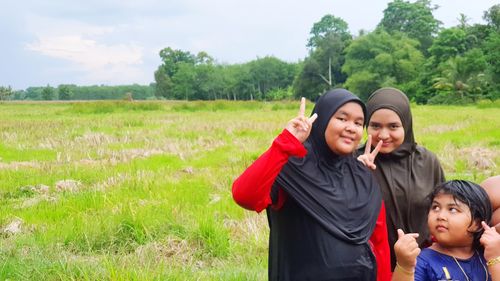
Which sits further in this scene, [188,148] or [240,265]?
[188,148]

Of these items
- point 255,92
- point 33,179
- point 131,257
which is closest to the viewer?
point 131,257

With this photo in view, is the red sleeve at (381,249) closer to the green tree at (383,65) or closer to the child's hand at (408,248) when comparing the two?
the child's hand at (408,248)

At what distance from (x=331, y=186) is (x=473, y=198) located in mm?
720

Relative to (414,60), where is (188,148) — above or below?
below

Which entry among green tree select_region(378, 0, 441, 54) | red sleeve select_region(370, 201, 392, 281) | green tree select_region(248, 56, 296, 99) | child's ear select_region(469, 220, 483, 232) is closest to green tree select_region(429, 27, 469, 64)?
green tree select_region(378, 0, 441, 54)

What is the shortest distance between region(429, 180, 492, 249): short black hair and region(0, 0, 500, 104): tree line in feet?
92.8

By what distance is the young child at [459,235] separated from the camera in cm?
229

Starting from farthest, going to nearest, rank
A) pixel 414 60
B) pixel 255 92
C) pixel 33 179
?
pixel 255 92 → pixel 414 60 → pixel 33 179

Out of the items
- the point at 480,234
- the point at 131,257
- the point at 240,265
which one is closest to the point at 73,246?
the point at 131,257

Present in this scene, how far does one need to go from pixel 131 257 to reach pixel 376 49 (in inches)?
1548

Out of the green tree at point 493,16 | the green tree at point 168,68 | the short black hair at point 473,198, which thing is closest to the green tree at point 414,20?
the green tree at point 493,16

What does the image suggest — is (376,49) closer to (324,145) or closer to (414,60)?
(414,60)

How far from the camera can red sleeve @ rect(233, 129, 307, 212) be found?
184 cm

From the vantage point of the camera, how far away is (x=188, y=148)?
29.7 feet
